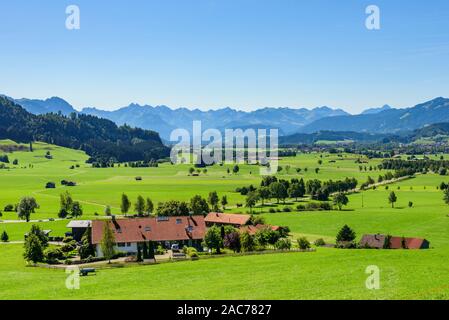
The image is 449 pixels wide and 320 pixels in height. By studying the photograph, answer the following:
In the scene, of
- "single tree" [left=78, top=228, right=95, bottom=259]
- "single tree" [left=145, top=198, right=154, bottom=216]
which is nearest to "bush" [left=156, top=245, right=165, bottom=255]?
"single tree" [left=78, top=228, right=95, bottom=259]

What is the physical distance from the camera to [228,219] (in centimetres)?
9512

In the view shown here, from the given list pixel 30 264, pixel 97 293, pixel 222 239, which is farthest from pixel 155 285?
pixel 222 239

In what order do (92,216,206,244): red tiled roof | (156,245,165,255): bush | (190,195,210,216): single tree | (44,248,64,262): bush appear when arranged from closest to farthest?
(44,248,64,262): bush
(156,245,165,255): bush
(92,216,206,244): red tiled roof
(190,195,210,216): single tree

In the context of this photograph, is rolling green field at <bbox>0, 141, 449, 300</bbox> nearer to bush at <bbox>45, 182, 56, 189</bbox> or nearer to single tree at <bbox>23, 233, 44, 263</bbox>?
single tree at <bbox>23, 233, 44, 263</bbox>

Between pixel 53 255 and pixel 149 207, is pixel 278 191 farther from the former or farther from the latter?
pixel 53 255

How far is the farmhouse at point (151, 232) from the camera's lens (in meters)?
70.7

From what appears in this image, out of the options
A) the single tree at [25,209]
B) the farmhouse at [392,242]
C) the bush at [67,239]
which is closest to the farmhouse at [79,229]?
the bush at [67,239]

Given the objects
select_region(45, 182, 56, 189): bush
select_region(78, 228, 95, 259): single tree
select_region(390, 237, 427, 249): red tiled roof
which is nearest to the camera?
select_region(78, 228, 95, 259): single tree

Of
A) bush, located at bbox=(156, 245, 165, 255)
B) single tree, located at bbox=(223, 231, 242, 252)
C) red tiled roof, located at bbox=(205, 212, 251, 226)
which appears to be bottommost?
bush, located at bbox=(156, 245, 165, 255)

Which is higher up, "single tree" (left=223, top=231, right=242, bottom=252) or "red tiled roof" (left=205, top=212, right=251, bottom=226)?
"single tree" (left=223, top=231, right=242, bottom=252)

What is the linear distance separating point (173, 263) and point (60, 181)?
143146 mm

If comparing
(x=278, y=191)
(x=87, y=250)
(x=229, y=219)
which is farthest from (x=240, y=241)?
(x=278, y=191)

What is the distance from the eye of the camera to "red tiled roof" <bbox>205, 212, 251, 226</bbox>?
9338cm

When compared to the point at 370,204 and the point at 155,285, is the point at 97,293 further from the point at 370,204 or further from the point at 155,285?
the point at 370,204
